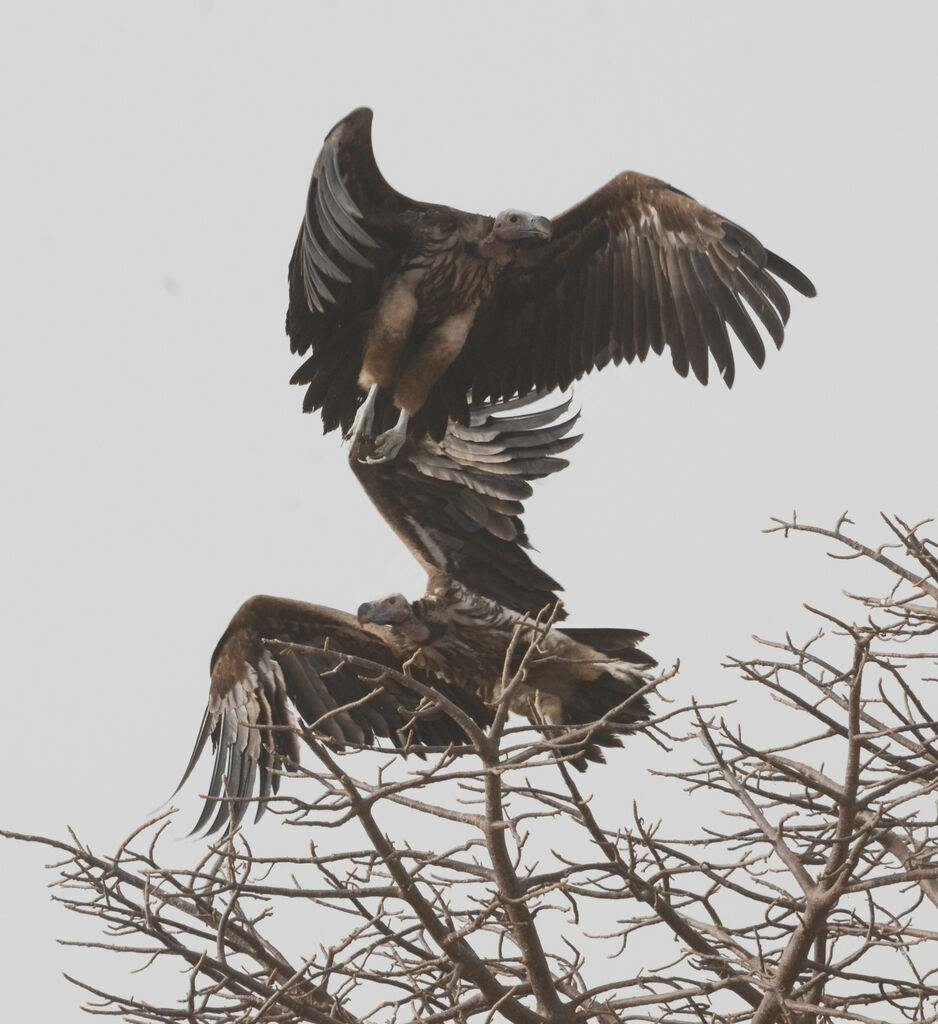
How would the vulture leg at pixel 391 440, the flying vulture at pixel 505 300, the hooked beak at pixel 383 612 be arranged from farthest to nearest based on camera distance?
the vulture leg at pixel 391 440 → the hooked beak at pixel 383 612 → the flying vulture at pixel 505 300

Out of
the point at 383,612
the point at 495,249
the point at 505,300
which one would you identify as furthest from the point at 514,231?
the point at 383,612

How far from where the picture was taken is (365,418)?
260 inches

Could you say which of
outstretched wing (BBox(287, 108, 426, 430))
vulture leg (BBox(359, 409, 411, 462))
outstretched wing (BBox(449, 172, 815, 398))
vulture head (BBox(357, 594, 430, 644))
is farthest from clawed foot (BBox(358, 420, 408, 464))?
vulture head (BBox(357, 594, 430, 644))

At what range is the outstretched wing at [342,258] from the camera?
19.6ft

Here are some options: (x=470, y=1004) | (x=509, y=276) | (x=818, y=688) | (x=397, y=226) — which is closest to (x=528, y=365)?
(x=509, y=276)

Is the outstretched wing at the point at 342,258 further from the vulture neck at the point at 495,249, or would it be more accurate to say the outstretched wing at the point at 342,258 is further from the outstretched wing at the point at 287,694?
the outstretched wing at the point at 287,694

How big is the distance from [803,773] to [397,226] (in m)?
3.04

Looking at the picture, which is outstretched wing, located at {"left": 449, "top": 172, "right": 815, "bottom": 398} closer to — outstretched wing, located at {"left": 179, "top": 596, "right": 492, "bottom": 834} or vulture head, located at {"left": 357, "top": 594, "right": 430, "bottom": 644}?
vulture head, located at {"left": 357, "top": 594, "right": 430, "bottom": 644}

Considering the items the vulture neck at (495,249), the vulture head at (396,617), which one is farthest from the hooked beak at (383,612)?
the vulture neck at (495,249)

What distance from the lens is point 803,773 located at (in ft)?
14.3

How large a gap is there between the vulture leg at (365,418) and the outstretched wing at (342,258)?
135 millimetres

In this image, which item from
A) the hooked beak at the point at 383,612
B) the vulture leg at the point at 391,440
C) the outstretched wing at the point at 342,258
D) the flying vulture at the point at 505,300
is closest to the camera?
the outstretched wing at the point at 342,258

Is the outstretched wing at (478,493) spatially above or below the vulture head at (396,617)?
above

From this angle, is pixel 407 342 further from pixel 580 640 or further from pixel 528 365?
pixel 580 640
